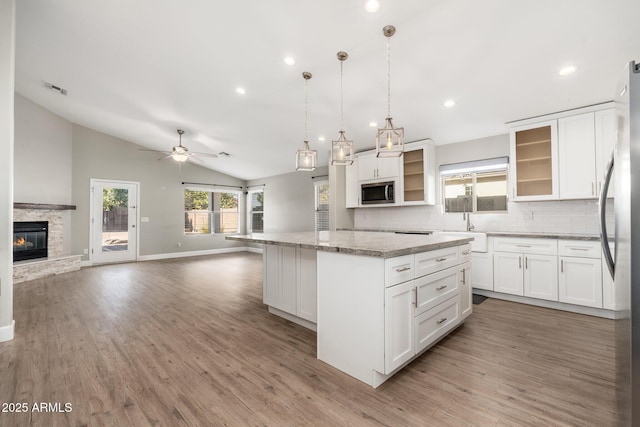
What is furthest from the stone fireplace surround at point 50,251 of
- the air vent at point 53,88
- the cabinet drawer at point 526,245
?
the cabinet drawer at point 526,245

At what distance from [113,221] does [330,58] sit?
673 cm

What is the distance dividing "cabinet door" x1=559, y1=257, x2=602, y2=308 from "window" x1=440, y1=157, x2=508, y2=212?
116 centimetres

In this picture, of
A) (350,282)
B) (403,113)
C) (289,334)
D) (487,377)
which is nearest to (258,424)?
(350,282)

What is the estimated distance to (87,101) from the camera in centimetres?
497

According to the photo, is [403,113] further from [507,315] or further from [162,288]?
[162,288]

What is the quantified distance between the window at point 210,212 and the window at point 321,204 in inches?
136

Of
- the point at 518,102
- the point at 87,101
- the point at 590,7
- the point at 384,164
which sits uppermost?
the point at 87,101

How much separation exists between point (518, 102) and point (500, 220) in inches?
66.6

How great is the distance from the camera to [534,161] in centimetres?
367

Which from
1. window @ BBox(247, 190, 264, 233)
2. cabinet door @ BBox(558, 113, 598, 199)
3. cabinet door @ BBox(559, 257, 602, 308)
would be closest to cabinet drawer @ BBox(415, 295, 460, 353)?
cabinet door @ BBox(559, 257, 602, 308)

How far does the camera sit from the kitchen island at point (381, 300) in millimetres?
1767

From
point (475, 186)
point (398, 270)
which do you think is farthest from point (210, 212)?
point (398, 270)

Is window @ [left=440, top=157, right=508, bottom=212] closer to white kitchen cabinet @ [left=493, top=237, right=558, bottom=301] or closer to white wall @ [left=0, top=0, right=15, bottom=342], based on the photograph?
white kitchen cabinet @ [left=493, top=237, right=558, bottom=301]

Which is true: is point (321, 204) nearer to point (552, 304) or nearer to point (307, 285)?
point (307, 285)
